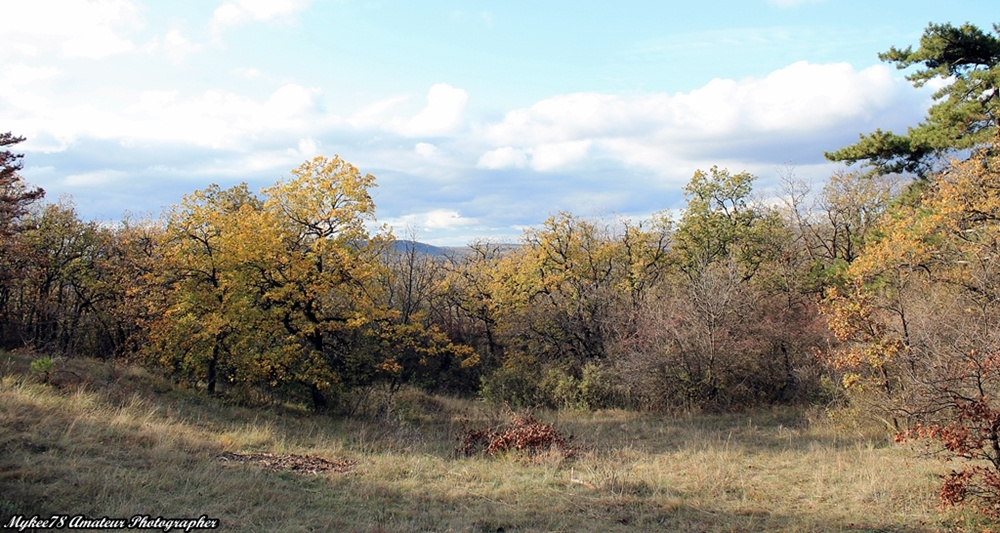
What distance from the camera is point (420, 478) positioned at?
8977 millimetres

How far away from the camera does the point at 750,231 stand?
79.3ft

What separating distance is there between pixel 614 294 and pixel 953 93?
12779 mm

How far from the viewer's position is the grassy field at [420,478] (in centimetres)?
684

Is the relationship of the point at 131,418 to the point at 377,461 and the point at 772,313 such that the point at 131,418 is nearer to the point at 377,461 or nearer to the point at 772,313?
the point at 377,461

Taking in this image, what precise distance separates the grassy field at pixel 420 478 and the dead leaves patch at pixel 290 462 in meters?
0.15

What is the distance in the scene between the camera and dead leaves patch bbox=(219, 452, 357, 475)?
9.02 m

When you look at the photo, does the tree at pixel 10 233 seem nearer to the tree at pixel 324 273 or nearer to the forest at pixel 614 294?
the forest at pixel 614 294

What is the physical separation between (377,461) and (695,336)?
12187mm

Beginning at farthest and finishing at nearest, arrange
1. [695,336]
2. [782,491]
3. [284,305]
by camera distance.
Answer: [695,336]
[284,305]
[782,491]

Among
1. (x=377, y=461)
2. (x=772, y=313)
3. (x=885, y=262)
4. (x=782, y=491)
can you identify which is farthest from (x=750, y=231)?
(x=377, y=461)

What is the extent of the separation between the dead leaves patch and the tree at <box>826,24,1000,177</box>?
53.2 ft

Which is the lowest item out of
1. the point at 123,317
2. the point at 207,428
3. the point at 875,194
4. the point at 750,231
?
the point at 207,428

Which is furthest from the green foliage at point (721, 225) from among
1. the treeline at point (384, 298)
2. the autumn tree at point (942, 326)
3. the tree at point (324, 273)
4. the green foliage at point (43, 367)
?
the green foliage at point (43, 367)

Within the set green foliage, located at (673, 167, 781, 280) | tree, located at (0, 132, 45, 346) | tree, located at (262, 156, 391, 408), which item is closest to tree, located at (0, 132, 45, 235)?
tree, located at (0, 132, 45, 346)
